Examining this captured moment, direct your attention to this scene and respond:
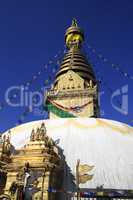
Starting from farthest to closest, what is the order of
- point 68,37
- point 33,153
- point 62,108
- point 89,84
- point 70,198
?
point 68,37 < point 89,84 < point 62,108 < point 33,153 < point 70,198

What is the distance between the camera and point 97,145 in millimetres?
19594

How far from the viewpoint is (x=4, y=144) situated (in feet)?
64.3

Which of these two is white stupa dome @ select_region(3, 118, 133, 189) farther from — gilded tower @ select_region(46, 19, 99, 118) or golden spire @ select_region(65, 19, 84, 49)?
golden spire @ select_region(65, 19, 84, 49)

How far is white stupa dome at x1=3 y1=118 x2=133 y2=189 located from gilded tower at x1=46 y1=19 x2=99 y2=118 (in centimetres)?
1057

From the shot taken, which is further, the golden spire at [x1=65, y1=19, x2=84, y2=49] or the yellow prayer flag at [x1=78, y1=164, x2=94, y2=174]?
the golden spire at [x1=65, y1=19, x2=84, y2=49]

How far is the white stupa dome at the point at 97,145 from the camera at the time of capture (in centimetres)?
1770

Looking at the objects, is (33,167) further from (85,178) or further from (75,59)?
(75,59)

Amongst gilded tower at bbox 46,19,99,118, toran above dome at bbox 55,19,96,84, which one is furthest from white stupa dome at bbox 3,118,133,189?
toran above dome at bbox 55,19,96,84

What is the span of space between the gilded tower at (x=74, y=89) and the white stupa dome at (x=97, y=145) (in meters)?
10.6

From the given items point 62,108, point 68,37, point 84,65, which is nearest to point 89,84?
point 84,65

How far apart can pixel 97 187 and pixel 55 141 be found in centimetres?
472

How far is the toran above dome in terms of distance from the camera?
127 feet

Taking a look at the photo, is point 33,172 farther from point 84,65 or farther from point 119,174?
point 84,65

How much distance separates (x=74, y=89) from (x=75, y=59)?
233 inches
